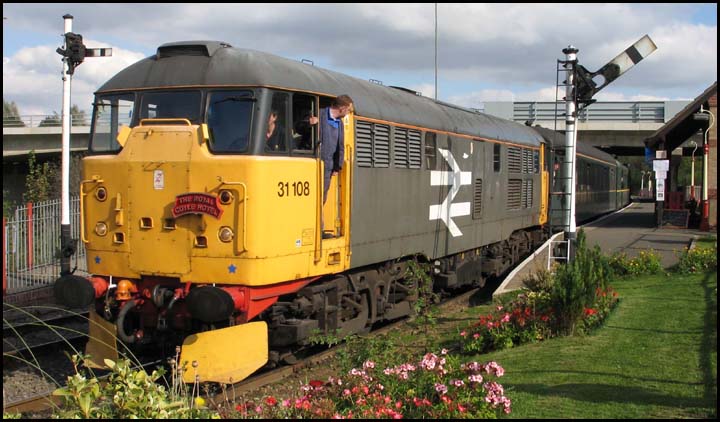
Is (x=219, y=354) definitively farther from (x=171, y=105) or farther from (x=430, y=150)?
(x=430, y=150)

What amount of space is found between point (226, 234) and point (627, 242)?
595 inches

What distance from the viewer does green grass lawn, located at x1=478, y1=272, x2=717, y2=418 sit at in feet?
20.0

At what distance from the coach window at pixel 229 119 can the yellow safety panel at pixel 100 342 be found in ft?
8.23

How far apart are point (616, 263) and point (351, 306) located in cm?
713

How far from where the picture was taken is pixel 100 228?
8.73 metres

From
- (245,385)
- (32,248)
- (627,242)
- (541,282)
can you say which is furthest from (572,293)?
(32,248)

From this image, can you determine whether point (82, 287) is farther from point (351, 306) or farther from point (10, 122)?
point (10, 122)

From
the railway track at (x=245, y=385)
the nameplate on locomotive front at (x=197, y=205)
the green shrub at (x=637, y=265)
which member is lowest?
the railway track at (x=245, y=385)

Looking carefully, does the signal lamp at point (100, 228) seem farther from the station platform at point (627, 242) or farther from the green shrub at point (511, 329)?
the station platform at point (627, 242)

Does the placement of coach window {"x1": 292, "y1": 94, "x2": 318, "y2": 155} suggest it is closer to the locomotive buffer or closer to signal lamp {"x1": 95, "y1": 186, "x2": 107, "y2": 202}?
signal lamp {"x1": 95, "y1": 186, "x2": 107, "y2": 202}

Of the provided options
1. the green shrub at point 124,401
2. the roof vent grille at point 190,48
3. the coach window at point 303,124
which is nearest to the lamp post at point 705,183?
the coach window at point 303,124

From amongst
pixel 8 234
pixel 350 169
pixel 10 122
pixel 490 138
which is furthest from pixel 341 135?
pixel 10 122

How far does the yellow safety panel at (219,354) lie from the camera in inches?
A: 314

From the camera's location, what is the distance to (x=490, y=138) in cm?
1528
